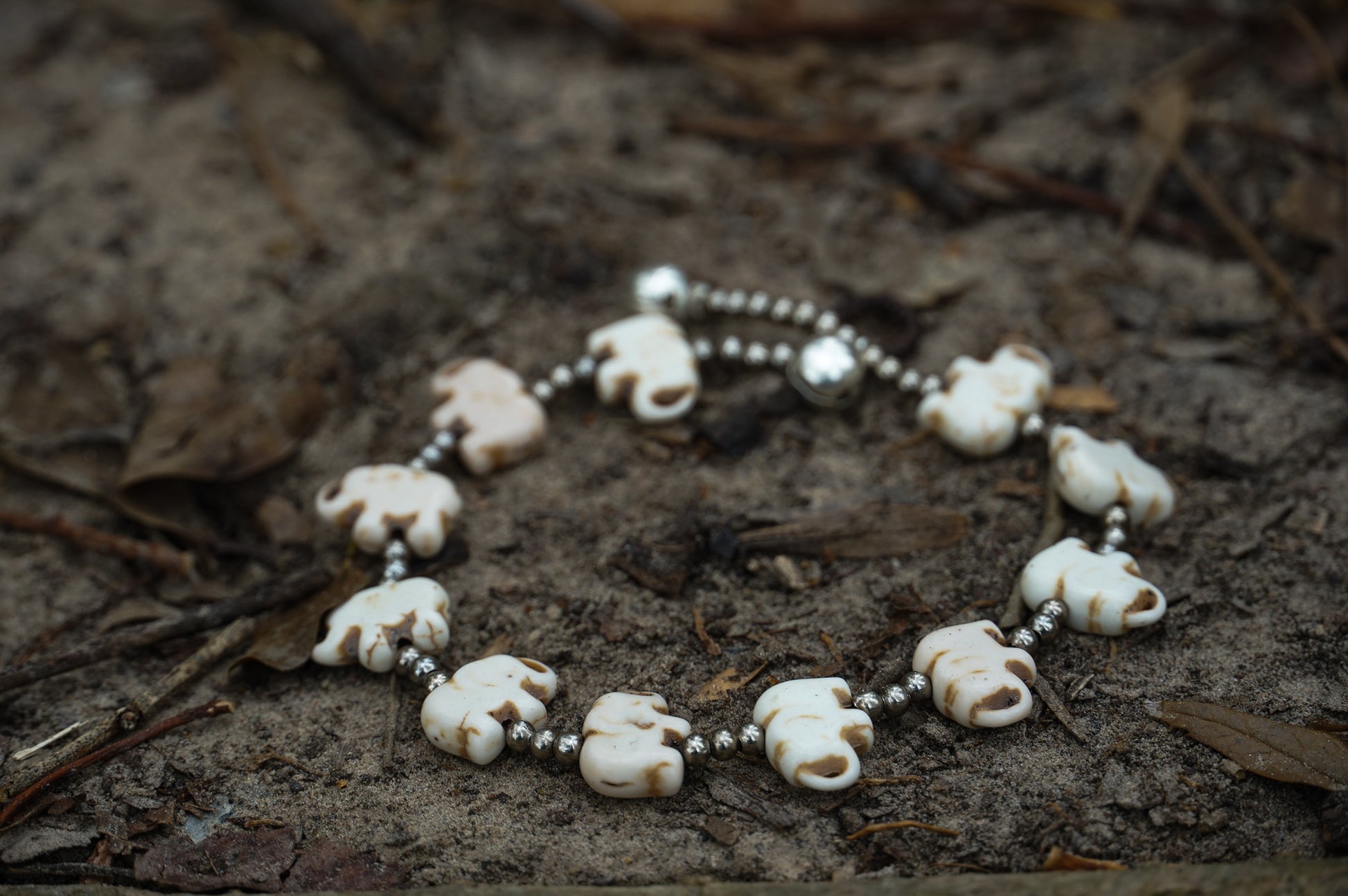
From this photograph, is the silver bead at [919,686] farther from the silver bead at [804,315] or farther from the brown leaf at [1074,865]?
the silver bead at [804,315]

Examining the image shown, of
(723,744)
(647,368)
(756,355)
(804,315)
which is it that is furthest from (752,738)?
(804,315)

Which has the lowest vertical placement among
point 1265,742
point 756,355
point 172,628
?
point 172,628

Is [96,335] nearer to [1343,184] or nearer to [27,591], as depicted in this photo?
[27,591]

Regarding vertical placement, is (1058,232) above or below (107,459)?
above

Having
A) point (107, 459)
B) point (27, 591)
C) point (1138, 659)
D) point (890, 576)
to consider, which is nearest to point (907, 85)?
point (890, 576)

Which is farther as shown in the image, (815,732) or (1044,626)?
(1044,626)

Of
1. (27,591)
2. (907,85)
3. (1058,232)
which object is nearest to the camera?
(27,591)

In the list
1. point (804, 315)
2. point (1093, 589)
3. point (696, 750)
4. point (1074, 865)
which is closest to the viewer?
point (1074, 865)

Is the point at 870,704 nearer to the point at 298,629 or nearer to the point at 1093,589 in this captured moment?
the point at 1093,589
